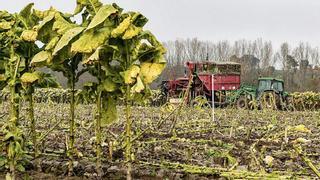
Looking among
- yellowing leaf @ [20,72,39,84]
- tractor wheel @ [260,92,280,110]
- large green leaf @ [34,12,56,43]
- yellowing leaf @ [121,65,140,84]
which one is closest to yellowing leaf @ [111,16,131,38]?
yellowing leaf @ [121,65,140,84]

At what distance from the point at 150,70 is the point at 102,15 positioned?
2.02ft

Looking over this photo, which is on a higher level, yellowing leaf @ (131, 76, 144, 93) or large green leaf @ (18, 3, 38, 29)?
large green leaf @ (18, 3, 38, 29)

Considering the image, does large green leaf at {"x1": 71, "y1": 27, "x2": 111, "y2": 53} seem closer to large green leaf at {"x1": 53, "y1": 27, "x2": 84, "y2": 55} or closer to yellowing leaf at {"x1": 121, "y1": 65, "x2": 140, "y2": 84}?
large green leaf at {"x1": 53, "y1": 27, "x2": 84, "y2": 55}

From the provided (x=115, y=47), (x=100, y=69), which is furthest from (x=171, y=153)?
(x=115, y=47)

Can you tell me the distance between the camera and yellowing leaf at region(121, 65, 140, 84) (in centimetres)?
386

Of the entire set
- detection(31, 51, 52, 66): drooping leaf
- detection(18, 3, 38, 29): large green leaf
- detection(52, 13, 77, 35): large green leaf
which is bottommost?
detection(31, 51, 52, 66): drooping leaf

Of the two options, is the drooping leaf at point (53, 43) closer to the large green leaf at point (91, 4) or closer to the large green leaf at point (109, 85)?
the large green leaf at point (91, 4)

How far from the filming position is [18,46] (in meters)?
4.84

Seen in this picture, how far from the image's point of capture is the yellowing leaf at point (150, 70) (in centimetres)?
399

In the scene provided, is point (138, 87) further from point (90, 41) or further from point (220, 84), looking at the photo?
point (220, 84)

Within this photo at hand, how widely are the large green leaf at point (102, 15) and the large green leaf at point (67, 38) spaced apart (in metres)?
0.22

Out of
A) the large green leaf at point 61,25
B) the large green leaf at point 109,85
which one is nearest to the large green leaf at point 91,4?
the large green leaf at point 61,25

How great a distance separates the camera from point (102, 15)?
13.0 feet

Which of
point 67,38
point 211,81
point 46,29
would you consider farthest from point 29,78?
point 211,81
